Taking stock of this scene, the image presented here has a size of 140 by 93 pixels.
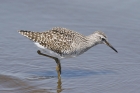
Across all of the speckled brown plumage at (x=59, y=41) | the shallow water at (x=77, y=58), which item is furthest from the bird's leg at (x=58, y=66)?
the speckled brown plumage at (x=59, y=41)

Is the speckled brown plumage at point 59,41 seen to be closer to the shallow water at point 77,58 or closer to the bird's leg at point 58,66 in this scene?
the bird's leg at point 58,66

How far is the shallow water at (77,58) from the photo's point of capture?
1081 cm

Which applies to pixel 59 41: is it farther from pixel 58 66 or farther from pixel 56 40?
pixel 58 66

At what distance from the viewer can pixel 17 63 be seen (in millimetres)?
11812

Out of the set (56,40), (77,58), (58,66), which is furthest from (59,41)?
(77,58)

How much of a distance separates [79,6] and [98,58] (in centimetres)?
377

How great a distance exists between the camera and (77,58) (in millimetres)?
12484

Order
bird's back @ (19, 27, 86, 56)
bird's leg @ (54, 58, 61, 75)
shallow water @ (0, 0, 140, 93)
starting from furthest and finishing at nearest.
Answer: bird's leg @ (54, 58, 61, 75), bird's back @ (19, 27, 86, 56), shallow water @ (0, 0, 140, 93)

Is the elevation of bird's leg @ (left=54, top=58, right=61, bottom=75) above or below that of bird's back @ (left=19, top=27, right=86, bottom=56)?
below

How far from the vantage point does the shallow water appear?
10.8 metres

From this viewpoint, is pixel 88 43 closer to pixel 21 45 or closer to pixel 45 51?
pixel 45 51

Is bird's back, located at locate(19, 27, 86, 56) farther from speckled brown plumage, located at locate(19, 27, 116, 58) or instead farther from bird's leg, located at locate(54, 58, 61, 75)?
bird's leg, located at locate(54, 58, 61, 75)

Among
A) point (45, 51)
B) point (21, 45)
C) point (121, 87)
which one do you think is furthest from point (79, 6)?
point (121, 87)

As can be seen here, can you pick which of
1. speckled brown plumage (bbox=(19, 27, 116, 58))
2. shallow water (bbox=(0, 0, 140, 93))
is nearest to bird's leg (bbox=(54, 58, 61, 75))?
shallow water (bbox=(0, 0, 140, 93))
